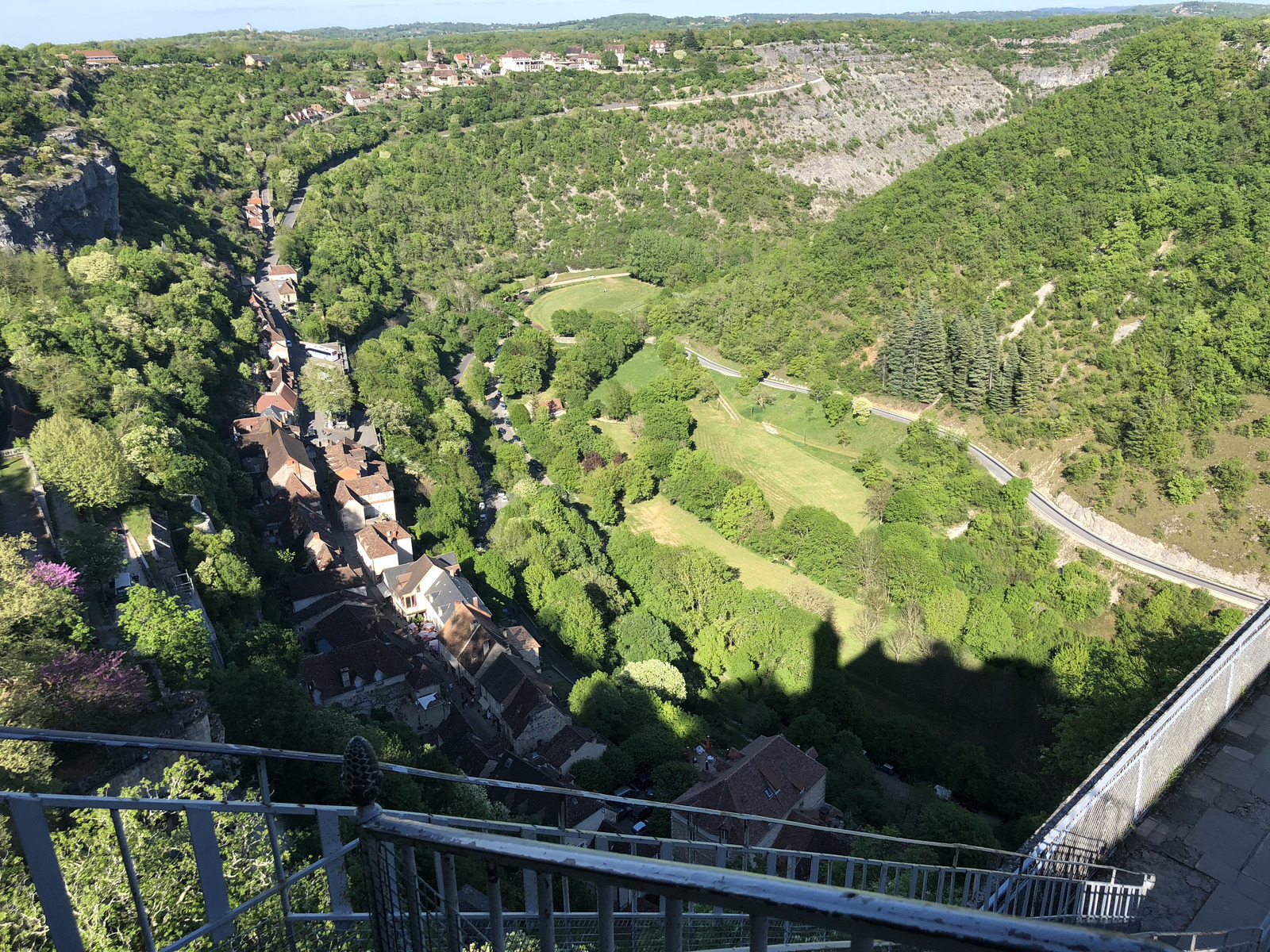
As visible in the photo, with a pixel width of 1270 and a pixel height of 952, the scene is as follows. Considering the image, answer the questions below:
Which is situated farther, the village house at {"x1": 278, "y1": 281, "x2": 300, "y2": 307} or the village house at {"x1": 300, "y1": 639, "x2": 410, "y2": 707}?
the village house at {"x1": 278, "y1": 281, "x2": 300, "y2": 307}

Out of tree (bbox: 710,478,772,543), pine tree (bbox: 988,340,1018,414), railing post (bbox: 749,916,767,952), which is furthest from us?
pine tree (bbox: 988,340,1018,414)

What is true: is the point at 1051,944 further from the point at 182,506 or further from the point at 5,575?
the point at 182,506

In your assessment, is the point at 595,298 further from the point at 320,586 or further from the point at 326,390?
the point at 320,586

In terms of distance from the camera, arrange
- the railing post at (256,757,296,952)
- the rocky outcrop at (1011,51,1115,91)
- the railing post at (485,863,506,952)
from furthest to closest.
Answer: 1. the rocky outcrop at (1011,51,1115,91)
2. the railing post at (256,757,296,952)
3. the railing post at (485,863,506,952)

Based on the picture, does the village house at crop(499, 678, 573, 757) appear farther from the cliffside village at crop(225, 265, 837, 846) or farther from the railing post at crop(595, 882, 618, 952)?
the railing post at crop(595, 882, 618, 952)

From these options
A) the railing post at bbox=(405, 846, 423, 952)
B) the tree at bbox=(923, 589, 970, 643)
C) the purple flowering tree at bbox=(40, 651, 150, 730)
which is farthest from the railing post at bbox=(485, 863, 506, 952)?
the tree at bbox=(923, 589, 970, 643)

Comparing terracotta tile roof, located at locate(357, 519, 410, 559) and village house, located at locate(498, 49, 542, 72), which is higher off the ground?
village house, located at locate(498, 49, 542, 72)
